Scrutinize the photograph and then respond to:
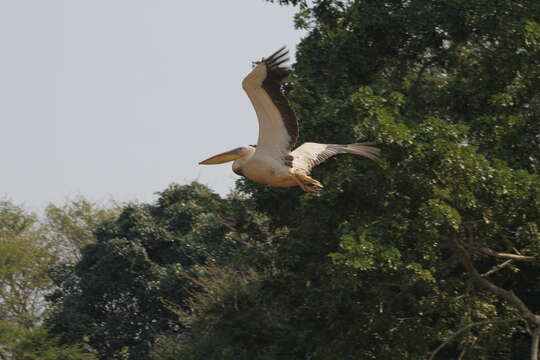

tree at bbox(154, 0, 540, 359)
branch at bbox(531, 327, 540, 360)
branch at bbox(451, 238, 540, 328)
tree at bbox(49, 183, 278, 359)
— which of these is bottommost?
branch at bbox(531, 327, 540, 360)

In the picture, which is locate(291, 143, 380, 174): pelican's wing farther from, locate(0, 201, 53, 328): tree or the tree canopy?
locate(0, 201, 53, 328): tree

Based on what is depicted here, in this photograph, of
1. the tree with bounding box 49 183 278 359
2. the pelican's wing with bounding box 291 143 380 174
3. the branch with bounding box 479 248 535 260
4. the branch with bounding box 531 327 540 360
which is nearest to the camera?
the pelican's wing with bounding box 291 143 380 174

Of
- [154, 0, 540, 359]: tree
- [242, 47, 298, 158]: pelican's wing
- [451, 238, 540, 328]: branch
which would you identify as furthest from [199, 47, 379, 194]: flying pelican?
[451, 238, 540, 328]: branch

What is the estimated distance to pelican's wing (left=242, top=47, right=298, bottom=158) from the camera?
8.84 metres

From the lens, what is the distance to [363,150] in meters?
10.6

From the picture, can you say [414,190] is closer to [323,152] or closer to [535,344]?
[323,152]

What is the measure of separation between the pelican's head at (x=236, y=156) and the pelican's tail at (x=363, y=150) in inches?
52.9

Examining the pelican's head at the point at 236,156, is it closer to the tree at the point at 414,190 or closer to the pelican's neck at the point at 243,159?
the pelican's neck at the point at 243,159

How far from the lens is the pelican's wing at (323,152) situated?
10.4 meters

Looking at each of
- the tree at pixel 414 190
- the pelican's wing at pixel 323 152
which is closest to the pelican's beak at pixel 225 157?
the pelican's wing at pixel 323 152

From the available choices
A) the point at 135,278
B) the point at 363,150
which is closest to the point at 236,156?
the point at 363,150

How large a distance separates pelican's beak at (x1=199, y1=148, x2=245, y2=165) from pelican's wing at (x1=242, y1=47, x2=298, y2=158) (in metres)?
0.21

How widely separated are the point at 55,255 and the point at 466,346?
23.6 m

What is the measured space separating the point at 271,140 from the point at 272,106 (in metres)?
0.50
